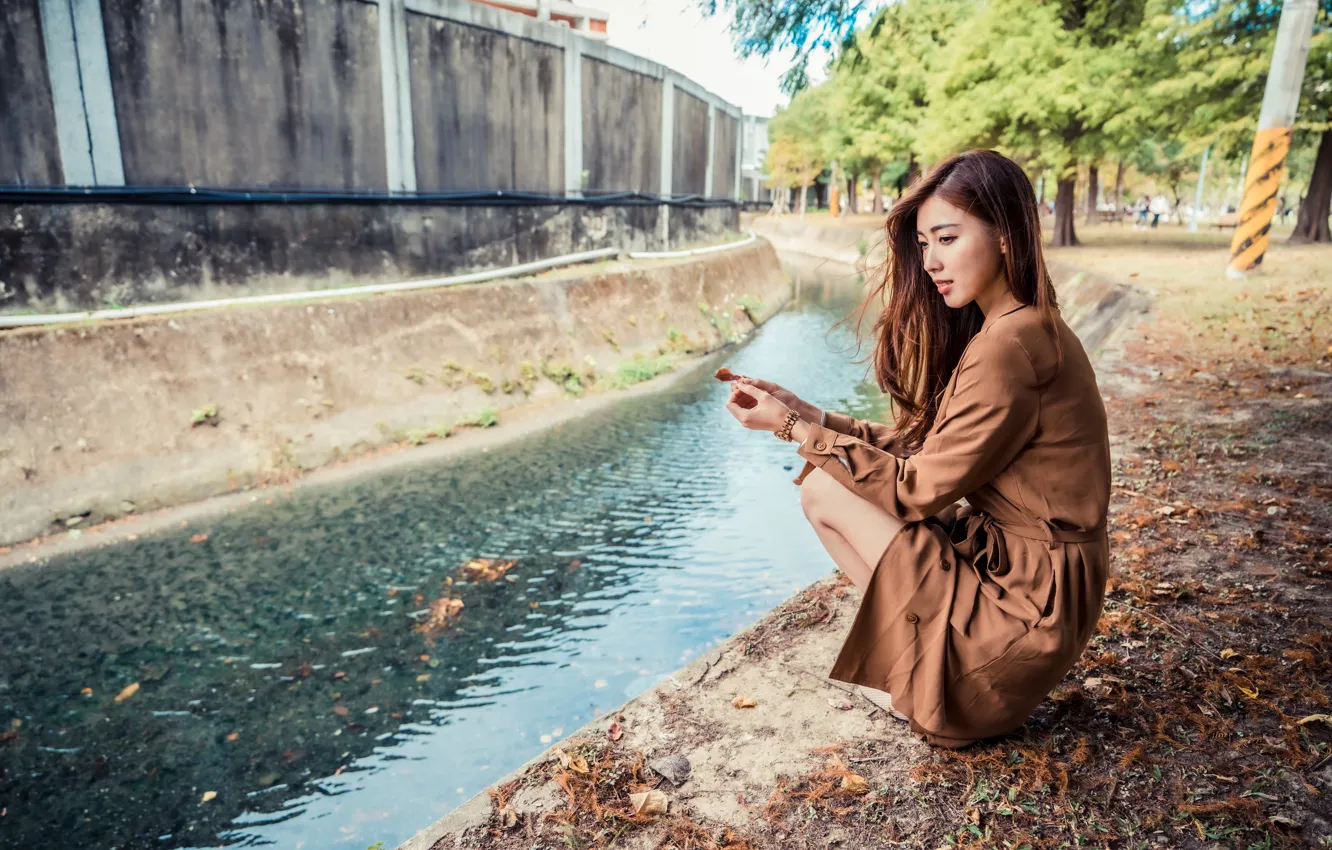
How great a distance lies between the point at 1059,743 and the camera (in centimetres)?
250

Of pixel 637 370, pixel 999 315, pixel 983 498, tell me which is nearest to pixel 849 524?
pixel 983 498

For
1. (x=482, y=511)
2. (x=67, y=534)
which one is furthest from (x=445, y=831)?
(x=67, y=534)

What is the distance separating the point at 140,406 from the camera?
23.1 ft

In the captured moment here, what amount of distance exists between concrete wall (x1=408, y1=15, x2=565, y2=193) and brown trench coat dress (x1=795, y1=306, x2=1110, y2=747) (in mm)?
9214

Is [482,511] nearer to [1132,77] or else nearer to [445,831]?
[445,831]

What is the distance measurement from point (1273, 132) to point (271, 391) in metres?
13.9

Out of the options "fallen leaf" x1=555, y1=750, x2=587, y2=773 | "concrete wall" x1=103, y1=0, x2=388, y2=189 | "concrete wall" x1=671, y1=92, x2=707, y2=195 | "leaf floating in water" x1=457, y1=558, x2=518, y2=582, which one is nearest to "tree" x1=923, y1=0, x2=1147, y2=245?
"concrete wall" x1=671, y1=92, x2=707, y2=195

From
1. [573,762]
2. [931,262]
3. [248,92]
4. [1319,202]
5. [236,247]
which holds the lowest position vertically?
[573,762]

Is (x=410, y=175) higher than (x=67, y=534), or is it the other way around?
(x=410, y=175)

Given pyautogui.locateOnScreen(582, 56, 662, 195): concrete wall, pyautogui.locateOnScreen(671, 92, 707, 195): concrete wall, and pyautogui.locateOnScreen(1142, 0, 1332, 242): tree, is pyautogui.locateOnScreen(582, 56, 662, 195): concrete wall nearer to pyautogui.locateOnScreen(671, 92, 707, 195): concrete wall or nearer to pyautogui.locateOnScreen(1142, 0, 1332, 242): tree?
pyautogui.locateOnScreen(671, 92, 707, 195): concrete wall

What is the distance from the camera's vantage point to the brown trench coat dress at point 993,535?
2123 mm

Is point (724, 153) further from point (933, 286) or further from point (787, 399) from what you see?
point (933, 286)

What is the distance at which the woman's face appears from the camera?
2.22 m

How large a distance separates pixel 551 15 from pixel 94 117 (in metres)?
12.4
